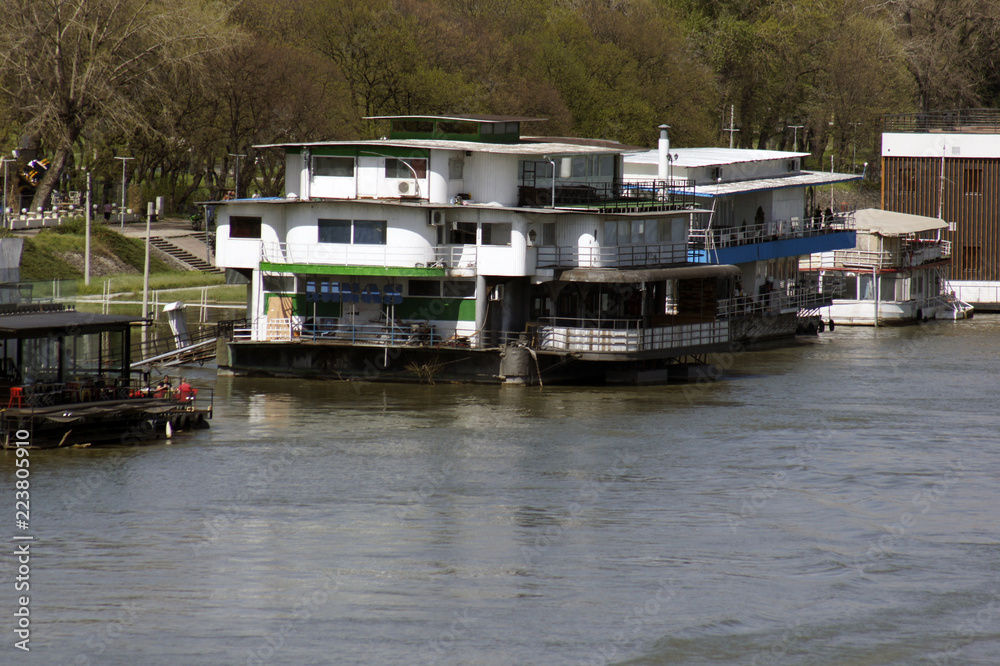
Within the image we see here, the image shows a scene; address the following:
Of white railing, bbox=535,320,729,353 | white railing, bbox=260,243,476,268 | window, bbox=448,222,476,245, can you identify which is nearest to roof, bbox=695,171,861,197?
white railing, bbox=535,320,729,353

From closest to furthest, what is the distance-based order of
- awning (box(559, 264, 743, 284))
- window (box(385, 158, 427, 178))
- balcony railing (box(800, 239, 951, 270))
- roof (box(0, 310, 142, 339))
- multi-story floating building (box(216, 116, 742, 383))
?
roof (box(0, 310, 142, 339))
awning (box(559, 264, 743, 284))
multi-story floating building (box(216, 116, 742, 383))
window (box(385, 158, 427, 178))
balcony railing (box(800, 239, 951, 270))

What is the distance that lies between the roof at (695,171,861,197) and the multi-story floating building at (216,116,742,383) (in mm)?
10910

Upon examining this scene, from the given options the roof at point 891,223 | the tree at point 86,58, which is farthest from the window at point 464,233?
the tree at point 86,58

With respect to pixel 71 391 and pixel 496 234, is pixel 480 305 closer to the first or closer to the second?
pixel 496 234

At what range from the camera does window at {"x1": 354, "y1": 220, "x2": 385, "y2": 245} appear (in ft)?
157

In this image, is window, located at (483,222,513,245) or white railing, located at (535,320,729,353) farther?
window, located at (483,222,513,245)

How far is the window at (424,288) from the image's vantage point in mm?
47906

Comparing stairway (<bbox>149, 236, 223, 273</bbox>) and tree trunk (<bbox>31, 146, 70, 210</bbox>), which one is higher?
tree trunk (<bbox>31, 146, 70, 210</bbox>)

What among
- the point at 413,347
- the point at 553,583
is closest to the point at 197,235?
the point at 413,347

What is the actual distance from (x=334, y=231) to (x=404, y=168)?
3.22 m

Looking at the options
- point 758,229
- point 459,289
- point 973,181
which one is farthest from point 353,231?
point 973,181

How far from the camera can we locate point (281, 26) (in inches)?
3553

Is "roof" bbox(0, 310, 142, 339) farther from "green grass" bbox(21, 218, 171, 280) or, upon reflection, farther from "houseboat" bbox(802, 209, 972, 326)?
"houseboat" bbox(802, 209, 972, 326)

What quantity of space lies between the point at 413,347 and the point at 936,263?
37277 mm
